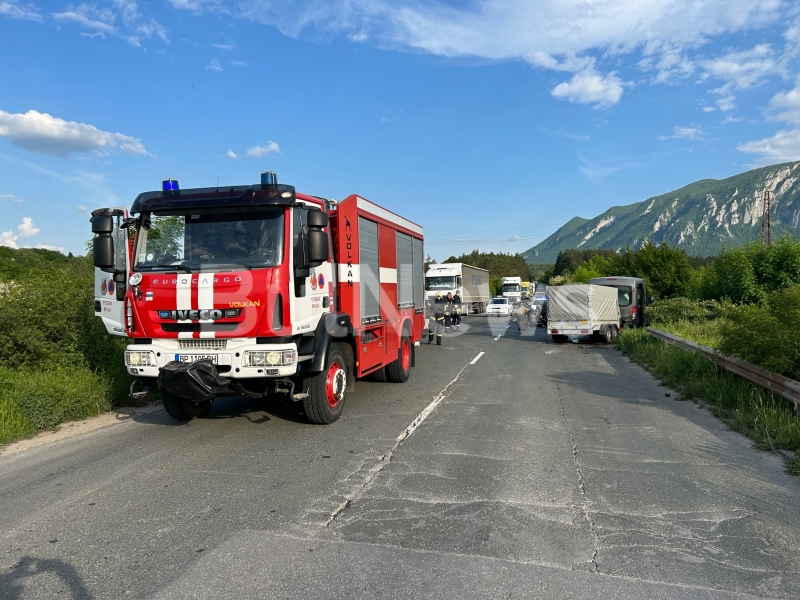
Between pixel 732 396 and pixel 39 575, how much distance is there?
870cm

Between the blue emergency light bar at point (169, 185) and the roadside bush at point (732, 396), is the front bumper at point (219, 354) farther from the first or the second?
the roadside bush at point (732, 396)

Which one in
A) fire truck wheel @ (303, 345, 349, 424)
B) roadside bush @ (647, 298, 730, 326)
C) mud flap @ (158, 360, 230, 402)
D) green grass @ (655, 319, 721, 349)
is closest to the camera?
mud flap @ (158, 360, 230, 402)

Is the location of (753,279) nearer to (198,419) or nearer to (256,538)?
(198,419)

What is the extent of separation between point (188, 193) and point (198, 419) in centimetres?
308

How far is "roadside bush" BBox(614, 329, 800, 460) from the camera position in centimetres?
657

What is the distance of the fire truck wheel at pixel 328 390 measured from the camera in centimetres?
722

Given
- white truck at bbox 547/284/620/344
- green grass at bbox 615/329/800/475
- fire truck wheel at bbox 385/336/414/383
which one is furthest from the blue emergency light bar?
white truck at bbox 547/284/620/344

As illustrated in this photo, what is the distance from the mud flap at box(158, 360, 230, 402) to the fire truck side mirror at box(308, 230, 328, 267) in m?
1.66

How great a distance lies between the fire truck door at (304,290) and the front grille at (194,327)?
709mm

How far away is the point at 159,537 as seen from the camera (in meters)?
4.11

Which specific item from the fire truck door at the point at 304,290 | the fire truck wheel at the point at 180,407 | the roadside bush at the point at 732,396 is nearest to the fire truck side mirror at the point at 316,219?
the fire truck door at the point at 304,290

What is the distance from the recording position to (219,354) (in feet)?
21.5

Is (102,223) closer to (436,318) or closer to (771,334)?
(771,334)

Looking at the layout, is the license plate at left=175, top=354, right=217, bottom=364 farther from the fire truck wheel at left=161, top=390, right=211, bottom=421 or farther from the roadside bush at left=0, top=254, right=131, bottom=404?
the roadside bush at left=0, top=254, right=131, bottom=404
